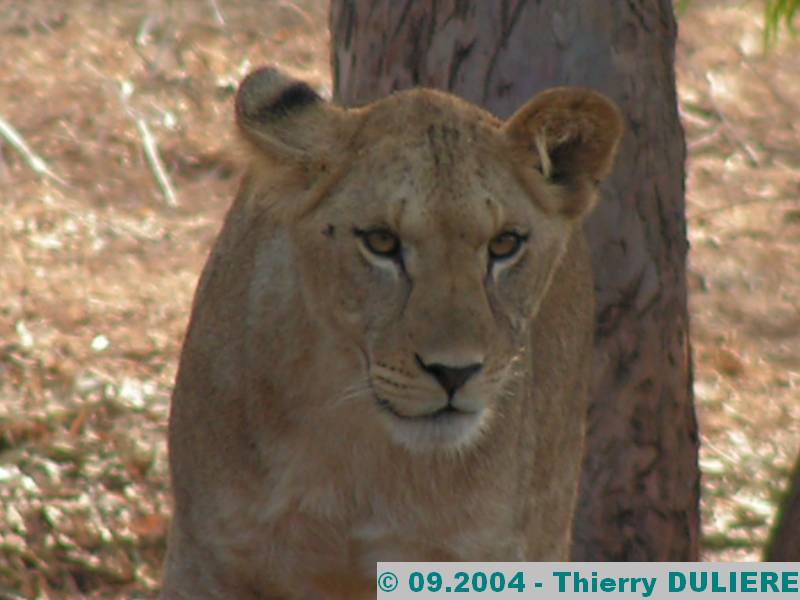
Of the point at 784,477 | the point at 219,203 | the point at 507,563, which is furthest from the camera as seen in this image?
the point at 219,203

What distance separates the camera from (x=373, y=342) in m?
3.41

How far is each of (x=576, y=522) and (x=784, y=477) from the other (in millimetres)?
1566

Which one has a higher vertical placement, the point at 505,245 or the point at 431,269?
the point at 505,245

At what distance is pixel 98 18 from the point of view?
8859 millimetres

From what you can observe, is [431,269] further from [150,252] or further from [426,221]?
[150,252]

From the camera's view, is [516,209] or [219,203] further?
[219,203]

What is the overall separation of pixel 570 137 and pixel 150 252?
12.8 ft

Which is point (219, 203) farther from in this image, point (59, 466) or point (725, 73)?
point (725, 73)

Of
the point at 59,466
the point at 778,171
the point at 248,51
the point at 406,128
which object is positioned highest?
the point at 248,51

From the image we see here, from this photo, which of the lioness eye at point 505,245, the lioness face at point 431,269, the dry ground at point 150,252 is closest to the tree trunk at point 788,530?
the dry ground at point 150,252

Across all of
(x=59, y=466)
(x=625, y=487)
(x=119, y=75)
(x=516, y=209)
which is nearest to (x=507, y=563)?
(x=516, y=209)

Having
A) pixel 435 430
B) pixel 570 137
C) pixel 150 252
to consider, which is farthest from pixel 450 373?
pixel 150 252

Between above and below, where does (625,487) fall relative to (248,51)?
below

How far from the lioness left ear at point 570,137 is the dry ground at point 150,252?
8.31 feet
